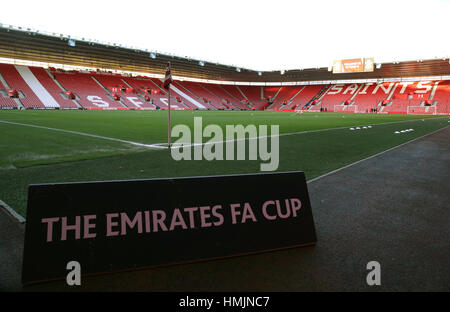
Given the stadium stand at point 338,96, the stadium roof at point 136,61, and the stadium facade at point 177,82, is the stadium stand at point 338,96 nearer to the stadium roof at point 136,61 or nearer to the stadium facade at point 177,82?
the stadium facade at point 177,82

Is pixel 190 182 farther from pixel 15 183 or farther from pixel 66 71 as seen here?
pixel 66 71

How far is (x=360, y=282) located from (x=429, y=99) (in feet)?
221

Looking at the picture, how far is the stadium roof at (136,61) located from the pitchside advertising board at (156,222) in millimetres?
48153

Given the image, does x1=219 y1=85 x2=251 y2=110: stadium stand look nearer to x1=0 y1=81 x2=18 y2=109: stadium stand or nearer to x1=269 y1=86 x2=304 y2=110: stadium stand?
x1=269 y1=86 x2=304 y2=110: stadium stand

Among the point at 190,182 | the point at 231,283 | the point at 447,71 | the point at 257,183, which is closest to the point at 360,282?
the point at 231,283

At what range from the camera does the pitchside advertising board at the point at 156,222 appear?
2332 millimetres

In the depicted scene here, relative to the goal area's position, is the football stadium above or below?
below

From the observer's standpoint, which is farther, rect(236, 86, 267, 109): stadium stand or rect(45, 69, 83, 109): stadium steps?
rect(236, 86, 267, 109): stadium stand

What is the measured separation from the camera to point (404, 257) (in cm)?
276

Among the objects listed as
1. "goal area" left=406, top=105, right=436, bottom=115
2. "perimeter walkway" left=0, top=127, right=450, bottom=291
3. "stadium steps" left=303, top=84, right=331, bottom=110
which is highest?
"stadium steps" left=303, top=84, right=331, bottom=110

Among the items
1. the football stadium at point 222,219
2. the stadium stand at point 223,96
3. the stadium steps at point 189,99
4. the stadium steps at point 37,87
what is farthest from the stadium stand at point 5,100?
the stadium stand at point 223,96

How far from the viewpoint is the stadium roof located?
43125 mm

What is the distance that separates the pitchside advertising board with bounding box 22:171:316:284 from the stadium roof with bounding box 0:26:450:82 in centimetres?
4815

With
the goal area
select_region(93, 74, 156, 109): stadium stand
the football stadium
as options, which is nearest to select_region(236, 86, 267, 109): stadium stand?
select_region(93, 74, 156, 109): stadium stand
